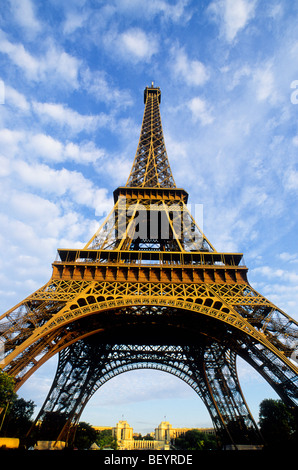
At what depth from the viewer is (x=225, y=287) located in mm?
19281

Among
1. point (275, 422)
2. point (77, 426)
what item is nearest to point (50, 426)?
point (77, 426)

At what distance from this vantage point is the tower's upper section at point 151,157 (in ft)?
103

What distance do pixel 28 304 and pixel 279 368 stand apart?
51.8ft

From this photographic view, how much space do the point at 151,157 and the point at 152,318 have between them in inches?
877

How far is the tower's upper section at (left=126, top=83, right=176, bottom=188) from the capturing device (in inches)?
1236

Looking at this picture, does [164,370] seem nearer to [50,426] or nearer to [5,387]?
[50,426]

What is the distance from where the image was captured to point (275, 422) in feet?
111

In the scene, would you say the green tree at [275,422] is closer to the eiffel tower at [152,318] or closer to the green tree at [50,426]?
the eiffel tower at [152,318]

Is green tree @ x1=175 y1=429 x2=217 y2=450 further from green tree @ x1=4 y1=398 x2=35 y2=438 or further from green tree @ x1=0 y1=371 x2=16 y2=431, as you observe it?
green tree @ x1=0 y1=371 x2=16 y2=431

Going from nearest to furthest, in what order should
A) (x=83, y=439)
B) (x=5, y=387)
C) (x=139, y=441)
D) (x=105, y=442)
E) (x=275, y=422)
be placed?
(x=5, y=387) → (x=275, y=422) → (x=83, y=439) → (x=105, y=442) → (x=139, y=441)

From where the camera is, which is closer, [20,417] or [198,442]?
[20,417]

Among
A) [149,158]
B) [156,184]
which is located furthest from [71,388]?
[149,158]

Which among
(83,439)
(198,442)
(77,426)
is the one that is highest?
(77,426)
